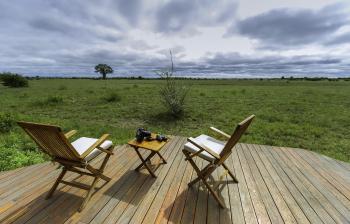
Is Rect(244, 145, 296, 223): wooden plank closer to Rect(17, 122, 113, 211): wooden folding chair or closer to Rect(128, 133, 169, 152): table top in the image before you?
Rect(128, 133, 169, 152): table top

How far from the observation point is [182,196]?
8.20 feet

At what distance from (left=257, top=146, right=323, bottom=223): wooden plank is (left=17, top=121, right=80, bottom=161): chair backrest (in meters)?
2.85

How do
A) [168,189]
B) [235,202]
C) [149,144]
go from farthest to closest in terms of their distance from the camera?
[149,144]
[168,189]
[235,202]

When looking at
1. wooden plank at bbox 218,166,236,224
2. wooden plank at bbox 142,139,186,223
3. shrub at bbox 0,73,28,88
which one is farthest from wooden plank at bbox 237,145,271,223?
shrub at bbox 0,73,28,88

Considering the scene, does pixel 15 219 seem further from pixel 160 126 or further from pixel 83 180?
pixel 160 126

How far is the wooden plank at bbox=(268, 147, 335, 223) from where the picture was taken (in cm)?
219

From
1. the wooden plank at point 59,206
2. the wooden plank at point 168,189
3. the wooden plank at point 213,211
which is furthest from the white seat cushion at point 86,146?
the wooden plank at point 213,211

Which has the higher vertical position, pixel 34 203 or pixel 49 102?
pixel 34 203

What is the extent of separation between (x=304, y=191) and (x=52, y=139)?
350cm

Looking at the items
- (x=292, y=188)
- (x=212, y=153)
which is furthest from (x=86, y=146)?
(x=292, y=188)

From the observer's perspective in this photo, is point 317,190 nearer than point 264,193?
No

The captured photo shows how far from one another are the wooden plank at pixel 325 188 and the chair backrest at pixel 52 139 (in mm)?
3350

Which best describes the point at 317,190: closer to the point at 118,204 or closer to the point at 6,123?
the point at 118,204

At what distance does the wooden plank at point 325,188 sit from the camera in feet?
7.58
